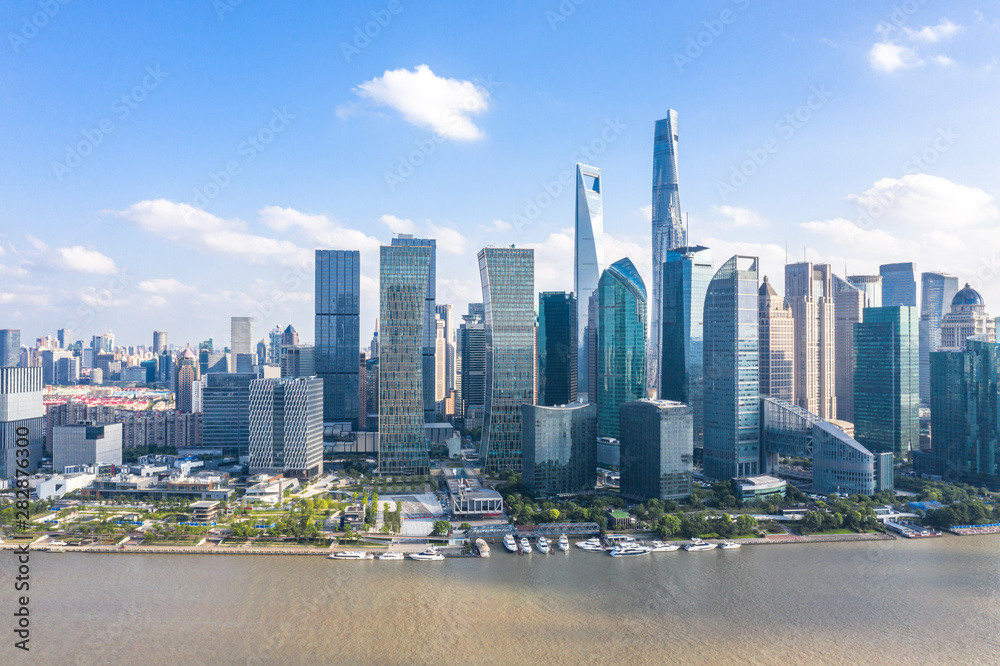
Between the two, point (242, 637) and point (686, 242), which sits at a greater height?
point (686, 242)

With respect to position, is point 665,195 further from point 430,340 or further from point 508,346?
point 508,346

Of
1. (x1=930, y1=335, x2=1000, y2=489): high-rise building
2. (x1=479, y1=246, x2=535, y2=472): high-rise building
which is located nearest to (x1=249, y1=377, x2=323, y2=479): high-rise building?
(x1=479, y1=246, x2=535, y2=472): high-rise building

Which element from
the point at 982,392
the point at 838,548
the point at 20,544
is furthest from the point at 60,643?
the point at 982,392

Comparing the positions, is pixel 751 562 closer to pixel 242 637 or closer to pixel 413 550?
pixel 413 550

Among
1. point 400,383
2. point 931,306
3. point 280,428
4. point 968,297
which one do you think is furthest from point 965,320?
point 280,428

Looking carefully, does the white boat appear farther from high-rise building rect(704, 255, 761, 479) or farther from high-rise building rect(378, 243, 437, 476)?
high-rise building rect(704, 255, 761, 479)

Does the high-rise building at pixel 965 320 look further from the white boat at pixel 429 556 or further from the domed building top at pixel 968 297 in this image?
the white boat at pixel 429 556
